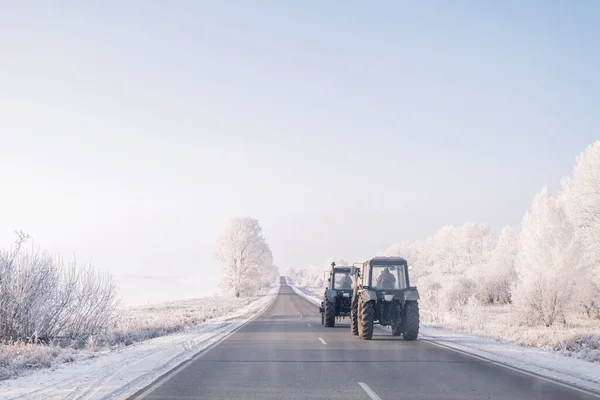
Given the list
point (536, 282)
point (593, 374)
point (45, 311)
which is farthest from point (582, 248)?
point (45, 311)

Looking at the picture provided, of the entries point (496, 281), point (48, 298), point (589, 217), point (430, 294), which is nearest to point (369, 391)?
point (48, 298)

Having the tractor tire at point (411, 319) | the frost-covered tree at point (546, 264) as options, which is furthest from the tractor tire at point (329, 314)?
the frost-covered tree at point (546, 264)

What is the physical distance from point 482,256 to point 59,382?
266 feet

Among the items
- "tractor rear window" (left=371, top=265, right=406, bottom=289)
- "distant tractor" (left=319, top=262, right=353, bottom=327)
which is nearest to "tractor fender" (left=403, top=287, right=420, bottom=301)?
"tractor rear window" (left=371, top=265, right=406, bottom=289)

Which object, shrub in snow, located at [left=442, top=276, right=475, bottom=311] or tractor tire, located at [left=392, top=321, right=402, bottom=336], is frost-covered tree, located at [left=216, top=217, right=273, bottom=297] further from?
tractor tire, located at [left=392, top=321, right=402, bottom=336]

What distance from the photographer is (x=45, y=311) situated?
52.5 ft

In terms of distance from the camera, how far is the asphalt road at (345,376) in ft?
28.2

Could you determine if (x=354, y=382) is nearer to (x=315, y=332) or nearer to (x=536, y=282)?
(x=315, y=332)

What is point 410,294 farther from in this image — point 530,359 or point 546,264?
point 546,264

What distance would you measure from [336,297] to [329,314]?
0.83m

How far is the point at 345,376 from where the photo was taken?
10.4 m

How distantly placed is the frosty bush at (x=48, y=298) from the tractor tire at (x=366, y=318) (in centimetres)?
875

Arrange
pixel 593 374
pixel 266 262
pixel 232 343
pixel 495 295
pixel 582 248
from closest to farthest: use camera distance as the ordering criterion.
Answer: pixel 593 374 < pixel 232 343 < pixel 582 248 < pixel 495 295 < pixel 266 262

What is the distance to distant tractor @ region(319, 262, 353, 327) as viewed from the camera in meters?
24.0
